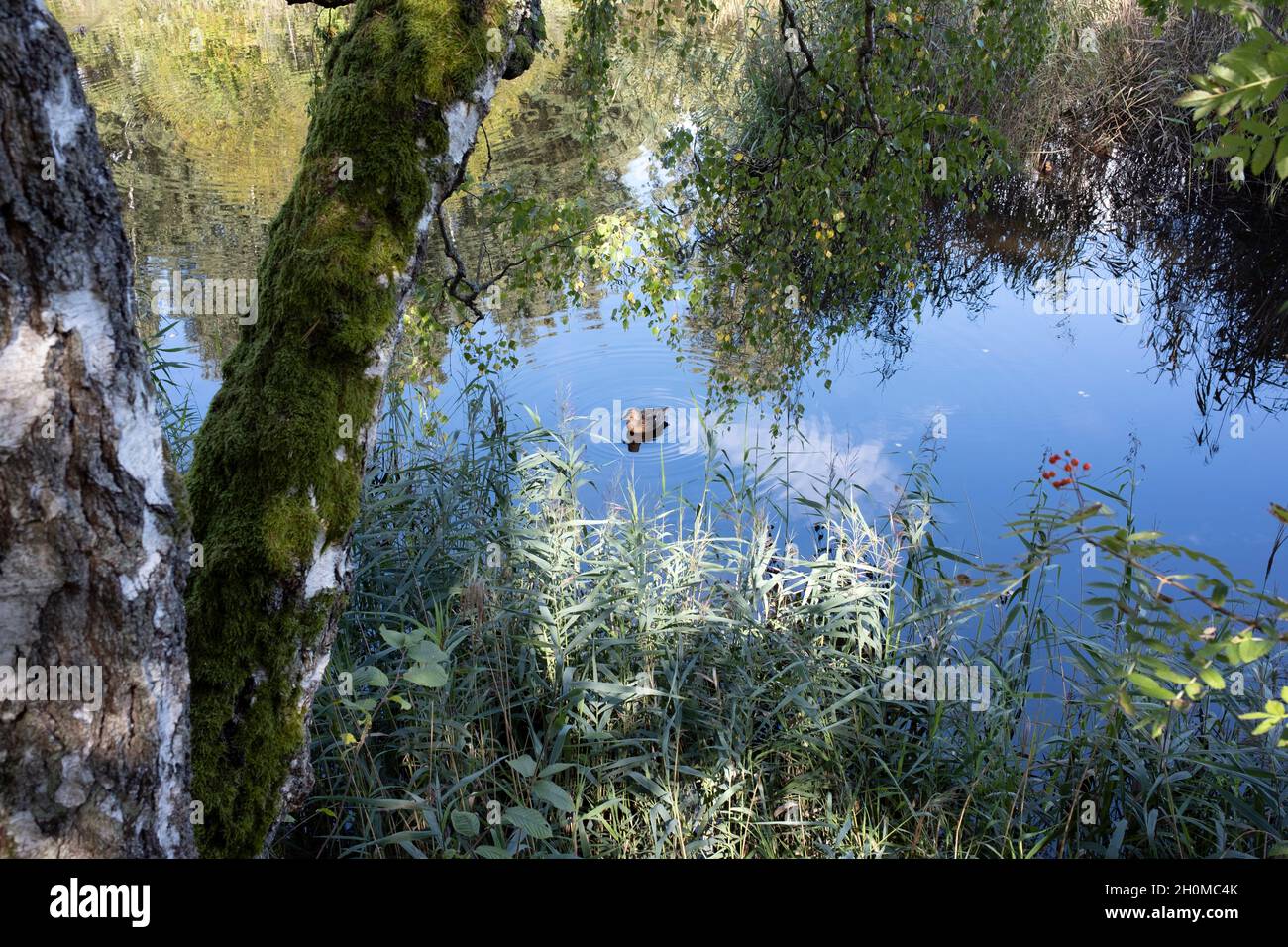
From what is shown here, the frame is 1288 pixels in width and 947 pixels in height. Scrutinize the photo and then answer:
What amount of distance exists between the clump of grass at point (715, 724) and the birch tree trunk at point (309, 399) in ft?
0.90

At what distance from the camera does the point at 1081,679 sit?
4113mm

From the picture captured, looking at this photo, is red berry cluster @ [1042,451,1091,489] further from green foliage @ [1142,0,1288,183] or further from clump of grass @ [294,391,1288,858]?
green foliage @ [1142,0,1288,183]

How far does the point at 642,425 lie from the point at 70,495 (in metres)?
5.01

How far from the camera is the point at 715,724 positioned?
125 inches

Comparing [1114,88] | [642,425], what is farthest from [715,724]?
[1114,88]

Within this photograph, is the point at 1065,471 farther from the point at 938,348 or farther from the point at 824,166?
the point at 938,348

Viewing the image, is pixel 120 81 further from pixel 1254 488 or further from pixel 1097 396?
pixel 1254 488

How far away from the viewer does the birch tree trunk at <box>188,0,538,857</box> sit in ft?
7.52

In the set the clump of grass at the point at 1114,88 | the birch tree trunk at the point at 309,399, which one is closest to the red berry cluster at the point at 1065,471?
the birch tree trunk at the point at 309,399

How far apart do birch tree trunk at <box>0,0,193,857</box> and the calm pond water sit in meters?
2.69

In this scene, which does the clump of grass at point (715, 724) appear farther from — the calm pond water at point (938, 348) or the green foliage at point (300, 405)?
the calm pond water at point (938, 348)
